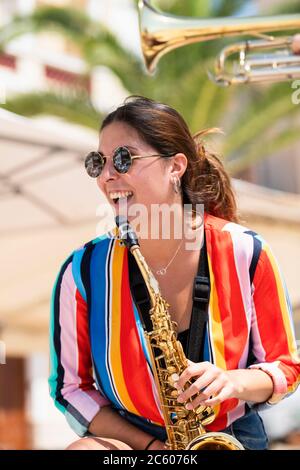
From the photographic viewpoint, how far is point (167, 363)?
7.34 ft

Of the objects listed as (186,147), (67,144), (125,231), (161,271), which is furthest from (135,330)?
(67,144)

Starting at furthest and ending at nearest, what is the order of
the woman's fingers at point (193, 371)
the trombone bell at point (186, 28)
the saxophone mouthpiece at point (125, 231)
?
the trombone bell at point (186, 28) < the saxophone mouthpiece at point (125, 231) < the woman's fingers at point (193, 371)

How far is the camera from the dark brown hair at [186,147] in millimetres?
2322

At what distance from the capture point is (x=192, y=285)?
237 centimetres

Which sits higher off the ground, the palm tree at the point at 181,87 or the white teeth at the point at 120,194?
the palm tree at the point at 181,87

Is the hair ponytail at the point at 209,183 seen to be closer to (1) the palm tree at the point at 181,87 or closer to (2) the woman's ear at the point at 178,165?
(2) the woman's ear at the point at 178,165

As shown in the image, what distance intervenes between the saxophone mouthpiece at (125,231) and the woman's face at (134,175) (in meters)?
0.05

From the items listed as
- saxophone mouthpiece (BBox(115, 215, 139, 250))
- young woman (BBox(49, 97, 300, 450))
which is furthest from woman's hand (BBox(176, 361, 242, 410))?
saxophone mouthpiece (BBox(115, 215, 139, 250))

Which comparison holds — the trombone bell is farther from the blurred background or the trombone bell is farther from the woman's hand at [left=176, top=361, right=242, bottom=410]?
the woman's hand at [left=176, top=361, right=242, bottom=410]

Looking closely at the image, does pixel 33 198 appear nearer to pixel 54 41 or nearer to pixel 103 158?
pixel 103 158

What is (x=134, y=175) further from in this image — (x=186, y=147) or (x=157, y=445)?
(x=157, y=445)

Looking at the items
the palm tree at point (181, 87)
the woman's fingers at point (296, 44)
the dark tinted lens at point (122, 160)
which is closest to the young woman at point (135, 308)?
the dark tinted lens at point (122, 160)

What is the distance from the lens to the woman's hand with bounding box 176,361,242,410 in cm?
204

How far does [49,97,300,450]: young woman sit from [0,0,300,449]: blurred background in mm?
883
